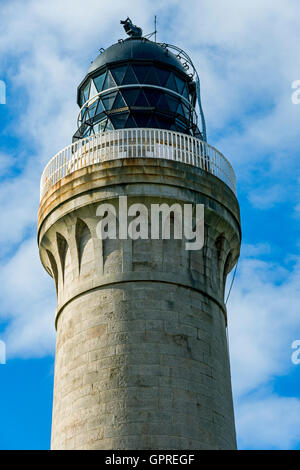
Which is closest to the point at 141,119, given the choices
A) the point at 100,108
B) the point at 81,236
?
the point at 100,108

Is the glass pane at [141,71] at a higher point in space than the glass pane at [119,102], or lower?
higher

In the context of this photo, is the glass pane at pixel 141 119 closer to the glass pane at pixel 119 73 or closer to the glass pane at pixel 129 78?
the glass pane at pixel 129 78

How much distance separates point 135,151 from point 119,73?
3.58 meters

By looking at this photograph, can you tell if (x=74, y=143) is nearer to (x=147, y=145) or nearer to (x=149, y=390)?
(x=147, y=145)

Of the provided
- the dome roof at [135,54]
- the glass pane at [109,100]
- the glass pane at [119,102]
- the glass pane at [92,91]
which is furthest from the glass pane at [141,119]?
the dome roof at [135,54]

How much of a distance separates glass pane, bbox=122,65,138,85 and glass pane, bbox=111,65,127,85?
0.38ft

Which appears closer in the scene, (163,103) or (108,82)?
(163,103)

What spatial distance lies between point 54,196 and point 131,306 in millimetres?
4171

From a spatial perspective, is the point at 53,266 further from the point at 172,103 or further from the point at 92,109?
the point at 172,103

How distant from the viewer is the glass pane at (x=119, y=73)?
2580 centimetres

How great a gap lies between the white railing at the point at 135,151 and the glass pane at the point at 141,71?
2.69 m

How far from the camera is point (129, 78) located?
25.7 metres

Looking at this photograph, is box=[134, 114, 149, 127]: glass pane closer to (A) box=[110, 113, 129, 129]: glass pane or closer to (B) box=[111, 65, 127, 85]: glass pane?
(A) box=[110, 113, 129, 129]: glass pane

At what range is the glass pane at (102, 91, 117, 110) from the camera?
83.6 ft
